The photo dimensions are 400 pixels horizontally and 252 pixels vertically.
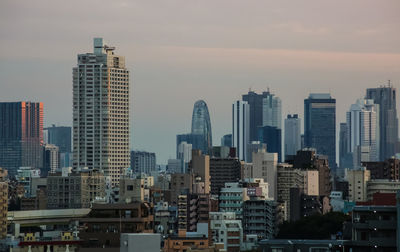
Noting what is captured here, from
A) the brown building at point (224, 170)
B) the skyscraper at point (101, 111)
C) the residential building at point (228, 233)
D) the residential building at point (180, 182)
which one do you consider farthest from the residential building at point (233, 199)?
the skyscraper at point (101, 111)

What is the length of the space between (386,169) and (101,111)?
43.6 metres

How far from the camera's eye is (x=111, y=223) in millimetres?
50625

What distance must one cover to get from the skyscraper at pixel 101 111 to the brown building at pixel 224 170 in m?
18.5

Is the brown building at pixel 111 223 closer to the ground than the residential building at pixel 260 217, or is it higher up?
higher up

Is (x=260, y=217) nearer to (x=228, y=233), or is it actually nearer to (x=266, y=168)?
(x=228, y=233)

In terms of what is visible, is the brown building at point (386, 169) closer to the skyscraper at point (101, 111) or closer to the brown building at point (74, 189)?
the brown building at point (74, 189)

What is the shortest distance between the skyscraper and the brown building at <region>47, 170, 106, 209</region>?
34630mm

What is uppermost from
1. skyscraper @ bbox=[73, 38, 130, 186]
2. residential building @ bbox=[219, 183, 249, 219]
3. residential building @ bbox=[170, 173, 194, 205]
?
skyscraper @ bbox=[73, 38, 130, 186]

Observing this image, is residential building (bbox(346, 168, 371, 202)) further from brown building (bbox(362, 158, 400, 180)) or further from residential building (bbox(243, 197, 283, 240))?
residential building (bbox(243, 197, 283, 240))

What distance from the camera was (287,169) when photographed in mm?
139250

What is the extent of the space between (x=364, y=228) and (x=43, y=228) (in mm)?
59241

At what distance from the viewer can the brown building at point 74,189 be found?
126 metres

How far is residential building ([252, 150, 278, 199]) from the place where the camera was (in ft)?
452

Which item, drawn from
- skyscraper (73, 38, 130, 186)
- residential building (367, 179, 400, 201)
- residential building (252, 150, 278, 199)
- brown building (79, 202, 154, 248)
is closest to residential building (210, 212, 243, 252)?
brown building (79, 202, 154, 248)
